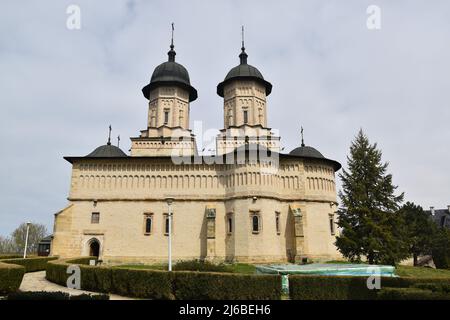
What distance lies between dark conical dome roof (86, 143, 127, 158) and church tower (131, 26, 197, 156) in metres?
1.98

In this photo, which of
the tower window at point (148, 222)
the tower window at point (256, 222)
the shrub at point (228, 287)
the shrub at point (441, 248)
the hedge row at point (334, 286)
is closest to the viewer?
the shrub at point (228, 287)

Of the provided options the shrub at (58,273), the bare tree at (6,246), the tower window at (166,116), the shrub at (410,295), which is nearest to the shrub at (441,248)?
the shrub at (410,295)

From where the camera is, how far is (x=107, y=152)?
3284 centimetres

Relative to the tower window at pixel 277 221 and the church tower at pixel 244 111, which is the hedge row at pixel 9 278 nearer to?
the tower window at pixel 277 221

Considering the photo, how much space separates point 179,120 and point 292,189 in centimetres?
1501

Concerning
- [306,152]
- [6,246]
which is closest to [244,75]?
[306,152]

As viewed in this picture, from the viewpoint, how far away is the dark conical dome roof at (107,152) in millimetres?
32469

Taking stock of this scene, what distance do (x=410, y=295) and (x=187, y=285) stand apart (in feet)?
26.3

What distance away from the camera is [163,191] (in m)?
31.0

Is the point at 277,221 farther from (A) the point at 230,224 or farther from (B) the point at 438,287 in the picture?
(B) the point at 438,287

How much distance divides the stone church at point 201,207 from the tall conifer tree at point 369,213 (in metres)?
7.03

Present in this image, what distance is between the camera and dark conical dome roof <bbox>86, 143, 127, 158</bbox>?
3247 cm
